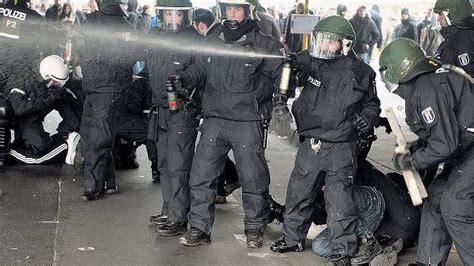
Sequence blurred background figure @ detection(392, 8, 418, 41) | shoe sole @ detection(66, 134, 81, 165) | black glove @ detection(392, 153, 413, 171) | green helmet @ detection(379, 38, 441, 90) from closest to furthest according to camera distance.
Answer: black glove @ detection(392, 153, 413, 171) → green helmet @ detection(379, 38, 441, 90) → shoe sole @ detection(66, 134, 81, 165) → blurred background figure @ detection(392, 8, 418, 41)

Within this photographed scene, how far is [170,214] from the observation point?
8023mm

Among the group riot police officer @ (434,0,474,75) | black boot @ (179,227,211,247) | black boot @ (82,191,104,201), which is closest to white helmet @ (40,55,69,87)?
black boot @ (82,191,104,201)

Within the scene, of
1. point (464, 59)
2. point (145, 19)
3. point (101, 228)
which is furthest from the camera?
point (145, 19)

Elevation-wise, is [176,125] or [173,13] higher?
[173,13]

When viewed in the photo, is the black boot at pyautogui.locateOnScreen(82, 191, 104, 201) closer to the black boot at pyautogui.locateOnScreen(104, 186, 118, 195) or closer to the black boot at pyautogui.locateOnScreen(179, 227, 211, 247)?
the black boot at pyautogui.locateOnScreen(104, 186, 118, 195)

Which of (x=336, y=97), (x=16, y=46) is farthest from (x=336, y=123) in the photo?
(x=16, y=46)

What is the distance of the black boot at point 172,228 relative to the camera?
7.92m

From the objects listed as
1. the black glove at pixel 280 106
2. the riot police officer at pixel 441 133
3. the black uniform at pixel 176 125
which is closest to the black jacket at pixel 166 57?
the black uniform at pixel 176 125

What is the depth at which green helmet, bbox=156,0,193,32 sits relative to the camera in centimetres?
798

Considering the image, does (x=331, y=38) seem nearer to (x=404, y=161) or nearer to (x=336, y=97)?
(x=336, y=97)

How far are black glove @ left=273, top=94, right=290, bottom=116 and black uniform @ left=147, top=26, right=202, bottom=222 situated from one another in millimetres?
1068

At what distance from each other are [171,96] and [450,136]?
2.47 meters

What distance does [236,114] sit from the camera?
7449mm

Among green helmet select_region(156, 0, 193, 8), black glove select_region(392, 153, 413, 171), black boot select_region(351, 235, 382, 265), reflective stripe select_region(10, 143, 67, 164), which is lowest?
reflective stripe select_region(10, 143, 67, 164)
